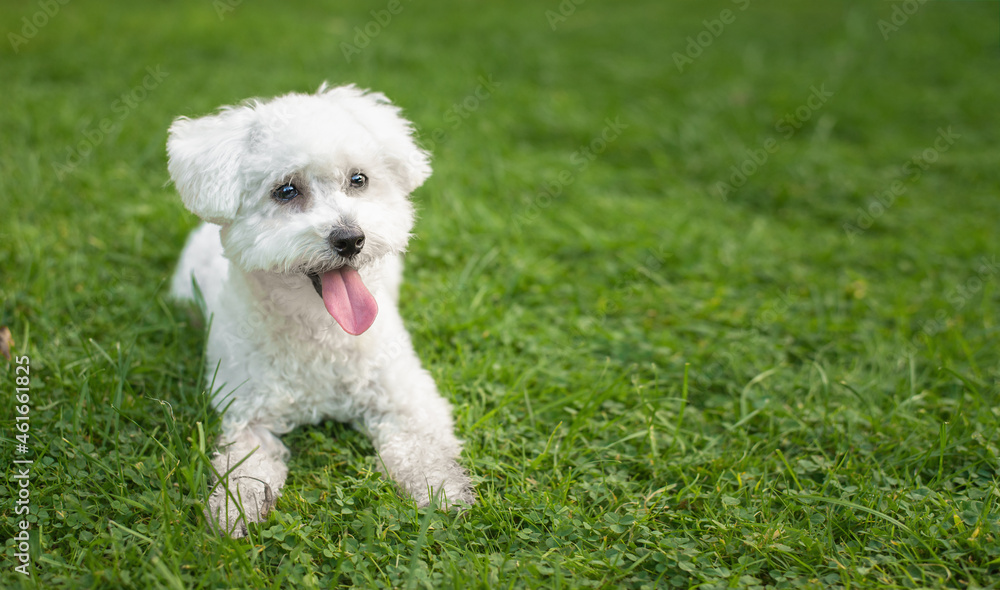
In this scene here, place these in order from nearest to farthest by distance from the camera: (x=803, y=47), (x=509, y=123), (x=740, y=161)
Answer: (x=740, y=161), (x=509, y=123), (x=803, y=47)

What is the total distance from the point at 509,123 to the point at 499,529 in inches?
161

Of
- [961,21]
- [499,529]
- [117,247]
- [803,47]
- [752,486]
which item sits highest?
[961,21]

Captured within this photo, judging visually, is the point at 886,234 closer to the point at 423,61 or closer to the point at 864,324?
the point at 864,324

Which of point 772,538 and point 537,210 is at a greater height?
point 772,538

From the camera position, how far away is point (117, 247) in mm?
3621

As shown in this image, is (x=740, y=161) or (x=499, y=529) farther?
(x=740, y=161)

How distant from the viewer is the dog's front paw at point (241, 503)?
211cm

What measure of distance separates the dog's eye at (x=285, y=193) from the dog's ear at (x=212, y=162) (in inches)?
4.7

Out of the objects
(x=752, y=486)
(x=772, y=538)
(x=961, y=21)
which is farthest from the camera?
(x=961, y=21)

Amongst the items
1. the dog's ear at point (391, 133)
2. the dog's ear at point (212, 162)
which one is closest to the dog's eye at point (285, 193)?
the dog's ear at point (212, 162)

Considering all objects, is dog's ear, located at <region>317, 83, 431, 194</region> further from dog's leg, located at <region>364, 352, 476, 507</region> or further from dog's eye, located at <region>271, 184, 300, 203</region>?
dog's leg, located at <region>364, 352, 476, 507</region>

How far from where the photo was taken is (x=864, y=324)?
11.5ft

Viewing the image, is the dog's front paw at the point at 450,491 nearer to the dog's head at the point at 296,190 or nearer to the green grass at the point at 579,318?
the green grass at the point at 579,318

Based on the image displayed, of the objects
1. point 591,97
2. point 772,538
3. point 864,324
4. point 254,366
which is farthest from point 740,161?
point 254,366
